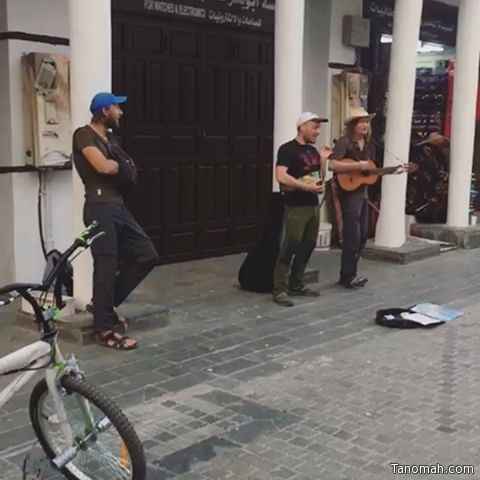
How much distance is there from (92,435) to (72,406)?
0.50 feet

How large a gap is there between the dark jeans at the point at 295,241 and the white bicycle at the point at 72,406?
12.1ft

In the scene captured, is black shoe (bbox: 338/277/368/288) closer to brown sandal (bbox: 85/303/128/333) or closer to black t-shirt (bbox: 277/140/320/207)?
black t-shirt (bbox: 277/140/320/207)

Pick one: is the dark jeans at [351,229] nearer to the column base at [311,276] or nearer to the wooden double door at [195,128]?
the column base at [311,276]

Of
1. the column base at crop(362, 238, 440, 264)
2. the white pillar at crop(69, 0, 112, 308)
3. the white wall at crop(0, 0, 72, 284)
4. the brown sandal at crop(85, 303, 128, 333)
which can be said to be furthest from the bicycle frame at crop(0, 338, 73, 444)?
the column base at crop(362, 238, 440, 264)

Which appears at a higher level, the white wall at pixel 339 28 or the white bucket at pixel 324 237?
the white wall at pixel 339 28

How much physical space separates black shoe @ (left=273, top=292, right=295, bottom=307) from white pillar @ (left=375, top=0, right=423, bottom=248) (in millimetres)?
2689

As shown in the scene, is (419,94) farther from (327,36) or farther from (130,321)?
(130,321)

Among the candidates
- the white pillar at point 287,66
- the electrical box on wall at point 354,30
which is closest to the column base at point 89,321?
the white pillar at point 287,66

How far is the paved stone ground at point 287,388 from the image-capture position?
405 cm

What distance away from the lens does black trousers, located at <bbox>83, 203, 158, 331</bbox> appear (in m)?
5.55

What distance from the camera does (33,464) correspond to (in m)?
3.77

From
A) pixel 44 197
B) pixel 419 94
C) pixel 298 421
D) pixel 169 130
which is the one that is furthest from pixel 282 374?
pixel 419 94

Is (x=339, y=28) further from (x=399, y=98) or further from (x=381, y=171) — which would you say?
(x=381, y=171)

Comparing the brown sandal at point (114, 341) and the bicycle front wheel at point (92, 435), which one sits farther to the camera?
the brown sandal at point (114, 341)
